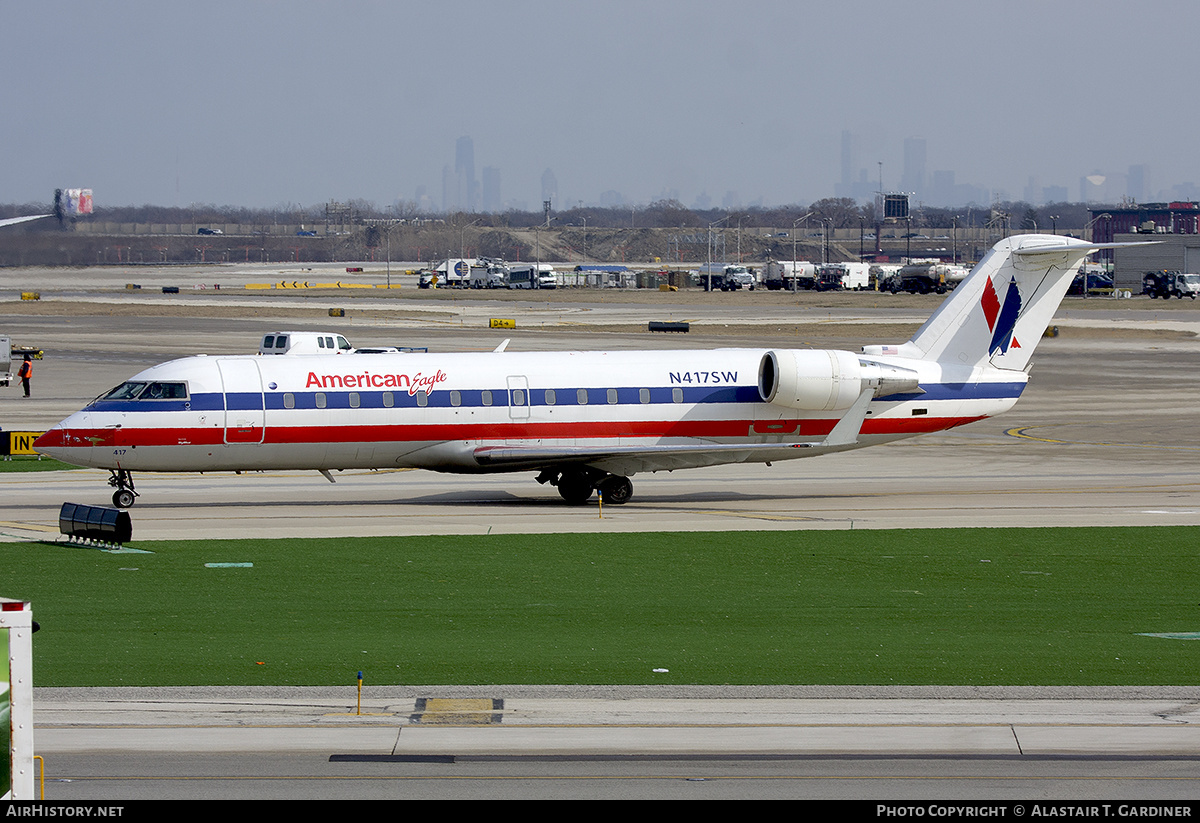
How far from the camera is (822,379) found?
3422 centimetres

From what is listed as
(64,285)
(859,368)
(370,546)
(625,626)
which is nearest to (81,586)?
(370,546)

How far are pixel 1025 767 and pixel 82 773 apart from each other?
9.13 m

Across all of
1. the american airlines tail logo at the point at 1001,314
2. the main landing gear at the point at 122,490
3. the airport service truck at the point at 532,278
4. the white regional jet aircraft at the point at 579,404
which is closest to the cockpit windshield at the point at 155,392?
the white regional jet aircraft at the point at 579,404

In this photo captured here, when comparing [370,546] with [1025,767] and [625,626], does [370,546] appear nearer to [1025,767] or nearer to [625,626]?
[625,626]

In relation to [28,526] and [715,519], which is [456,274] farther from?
[28,526]

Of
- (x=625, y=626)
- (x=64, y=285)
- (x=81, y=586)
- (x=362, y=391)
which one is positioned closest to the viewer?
(x=625, y=626)

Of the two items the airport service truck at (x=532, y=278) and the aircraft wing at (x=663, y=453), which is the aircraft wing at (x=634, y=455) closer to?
the aircraft wing at (x=663, y=453)

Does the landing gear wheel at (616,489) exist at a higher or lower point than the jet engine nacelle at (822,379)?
lower

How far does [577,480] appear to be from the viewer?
34.5m

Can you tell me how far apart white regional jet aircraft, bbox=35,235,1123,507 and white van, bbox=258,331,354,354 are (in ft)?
112

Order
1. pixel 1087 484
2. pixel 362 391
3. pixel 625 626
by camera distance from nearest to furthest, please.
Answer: pixel 625 626 < pixel 362 391 < pixel 1087 484

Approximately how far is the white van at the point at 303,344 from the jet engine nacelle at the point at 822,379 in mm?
36361

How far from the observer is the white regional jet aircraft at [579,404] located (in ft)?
106

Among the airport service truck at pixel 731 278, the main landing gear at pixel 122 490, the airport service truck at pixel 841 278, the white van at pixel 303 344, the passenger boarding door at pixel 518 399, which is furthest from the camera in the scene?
the airport service truck at pixel 731 278
